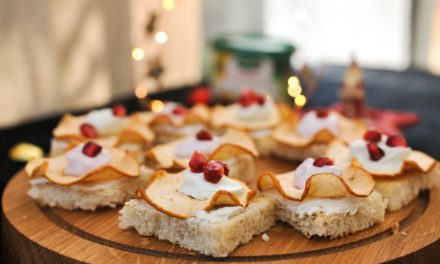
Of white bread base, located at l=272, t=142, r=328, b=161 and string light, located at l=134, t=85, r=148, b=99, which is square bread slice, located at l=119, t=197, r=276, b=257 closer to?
white bread base, located at l=272, t=142, r=328, b=161

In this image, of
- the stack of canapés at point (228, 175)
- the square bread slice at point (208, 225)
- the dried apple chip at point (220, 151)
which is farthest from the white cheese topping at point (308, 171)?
the dried apple chip at point (220, 151)

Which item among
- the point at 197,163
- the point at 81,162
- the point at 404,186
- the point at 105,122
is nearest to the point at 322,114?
the point at 404,186

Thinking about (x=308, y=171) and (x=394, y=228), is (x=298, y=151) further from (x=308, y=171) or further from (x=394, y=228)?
(x=394, y=228)

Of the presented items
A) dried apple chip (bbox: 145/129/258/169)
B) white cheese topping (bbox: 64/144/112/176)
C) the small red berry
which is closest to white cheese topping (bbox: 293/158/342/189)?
dried apple chip (bbox: 145/129/258/169)

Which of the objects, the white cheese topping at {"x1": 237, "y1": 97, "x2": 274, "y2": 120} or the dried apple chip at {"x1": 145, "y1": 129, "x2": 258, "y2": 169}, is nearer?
the dried apple chip at {"x1": 145, "y1": 129, "x2": 258, "y2": 169}

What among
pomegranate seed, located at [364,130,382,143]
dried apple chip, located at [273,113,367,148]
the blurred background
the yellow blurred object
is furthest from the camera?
the blurred background

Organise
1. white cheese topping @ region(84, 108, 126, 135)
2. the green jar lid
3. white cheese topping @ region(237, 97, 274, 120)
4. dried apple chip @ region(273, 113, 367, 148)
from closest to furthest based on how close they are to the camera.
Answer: dried apple chip @ region(273, 113, 367, 148) < white cheese topping @ region(84, 108, 126, 135) < white cheese topping @ region(237, 97, 274, 120) < the green jar lid

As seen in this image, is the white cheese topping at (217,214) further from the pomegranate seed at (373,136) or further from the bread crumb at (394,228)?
the pomegranate seed at (373,136)
